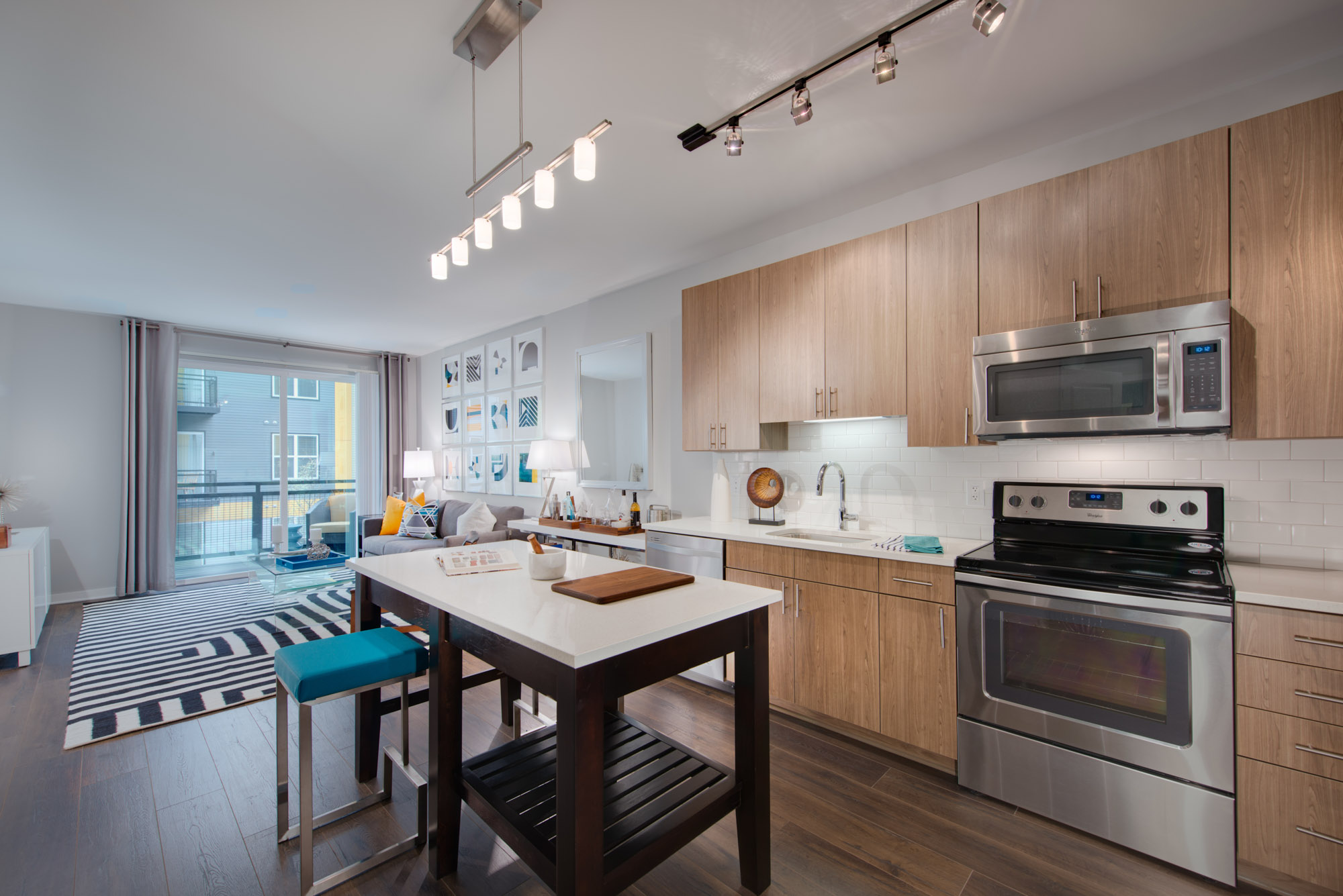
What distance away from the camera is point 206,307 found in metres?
5.00

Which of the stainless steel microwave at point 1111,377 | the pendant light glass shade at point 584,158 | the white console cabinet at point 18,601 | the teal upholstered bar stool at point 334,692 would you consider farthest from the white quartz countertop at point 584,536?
the white console cabinet at point 18,601

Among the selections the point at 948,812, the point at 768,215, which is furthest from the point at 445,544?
the point at 948,812

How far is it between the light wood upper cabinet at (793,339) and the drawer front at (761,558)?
703 mm

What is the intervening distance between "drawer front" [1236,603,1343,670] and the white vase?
87.8 inches

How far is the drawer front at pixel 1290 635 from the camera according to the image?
1.53 metres

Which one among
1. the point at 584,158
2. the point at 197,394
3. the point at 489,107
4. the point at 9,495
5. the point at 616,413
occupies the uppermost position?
the point at 489,107

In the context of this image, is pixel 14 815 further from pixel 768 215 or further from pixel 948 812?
pixel 768 215

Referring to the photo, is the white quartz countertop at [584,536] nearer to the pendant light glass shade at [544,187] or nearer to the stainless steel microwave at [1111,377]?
the stainless steel microwave at [1111,377]

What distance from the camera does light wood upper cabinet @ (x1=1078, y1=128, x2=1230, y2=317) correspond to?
1.89 meters

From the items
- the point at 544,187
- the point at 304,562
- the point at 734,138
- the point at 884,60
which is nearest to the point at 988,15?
the point at 884,60

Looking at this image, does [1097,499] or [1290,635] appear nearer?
[1290,635]

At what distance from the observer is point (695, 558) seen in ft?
10.2

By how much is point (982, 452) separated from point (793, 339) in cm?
108

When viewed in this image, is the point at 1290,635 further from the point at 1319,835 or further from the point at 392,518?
the point at 392,518
